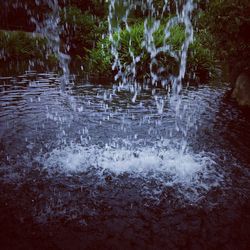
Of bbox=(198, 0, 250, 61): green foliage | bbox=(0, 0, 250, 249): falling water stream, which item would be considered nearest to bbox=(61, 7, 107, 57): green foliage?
bbox=(0, 0, 250, 249): falling water stream

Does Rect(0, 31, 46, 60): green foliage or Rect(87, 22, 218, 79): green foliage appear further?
Rect(0, 31, 46, 60): green foliage

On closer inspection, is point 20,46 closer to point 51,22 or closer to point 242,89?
point 51,22

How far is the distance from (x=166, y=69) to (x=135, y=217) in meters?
8.15

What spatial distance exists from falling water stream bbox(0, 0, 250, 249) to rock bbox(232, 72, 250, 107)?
0.96 ft

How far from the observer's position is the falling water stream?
295 cm

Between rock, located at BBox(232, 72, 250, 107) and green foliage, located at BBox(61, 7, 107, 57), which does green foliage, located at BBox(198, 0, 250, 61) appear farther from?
green foliage, located at BBox(61, 7, 107, 57)

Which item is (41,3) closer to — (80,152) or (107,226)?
(80,152)

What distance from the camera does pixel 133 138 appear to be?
17.6 feet

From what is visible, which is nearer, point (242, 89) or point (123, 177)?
point (123, 177)

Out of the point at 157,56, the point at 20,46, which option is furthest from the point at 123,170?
the point at 20,46

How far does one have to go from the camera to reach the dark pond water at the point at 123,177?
292 centimetres

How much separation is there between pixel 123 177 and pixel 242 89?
5137 mm

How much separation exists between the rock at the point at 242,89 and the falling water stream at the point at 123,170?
29 cm

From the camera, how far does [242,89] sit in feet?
25.1
